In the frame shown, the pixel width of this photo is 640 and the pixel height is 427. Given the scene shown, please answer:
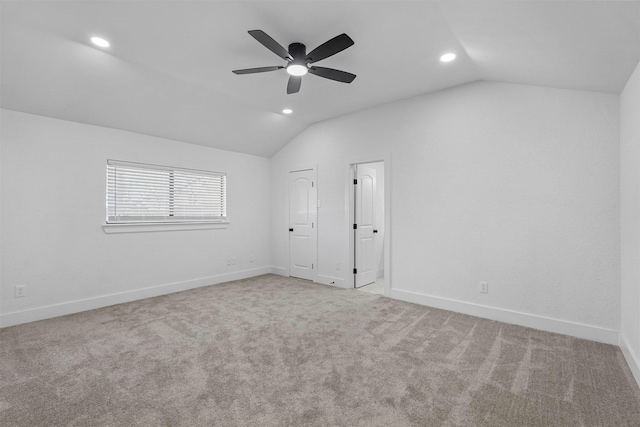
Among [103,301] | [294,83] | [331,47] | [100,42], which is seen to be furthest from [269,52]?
[103,301]

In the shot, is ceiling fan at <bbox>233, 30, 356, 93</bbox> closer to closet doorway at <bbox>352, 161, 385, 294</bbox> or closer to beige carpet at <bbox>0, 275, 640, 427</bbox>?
closet doorway at <bbox>352, 161, 385, 294</bbox>

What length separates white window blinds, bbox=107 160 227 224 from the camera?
4.14 m

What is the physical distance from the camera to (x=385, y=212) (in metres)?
4.34

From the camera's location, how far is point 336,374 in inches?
90.0

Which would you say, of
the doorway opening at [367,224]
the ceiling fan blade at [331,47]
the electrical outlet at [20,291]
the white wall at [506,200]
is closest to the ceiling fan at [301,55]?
the ceiling fan blade at [331,47]

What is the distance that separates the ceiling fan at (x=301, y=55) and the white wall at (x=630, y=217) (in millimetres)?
2278

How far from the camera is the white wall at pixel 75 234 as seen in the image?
3.32 m

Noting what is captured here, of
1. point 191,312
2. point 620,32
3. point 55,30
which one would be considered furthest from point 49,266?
point 620,32

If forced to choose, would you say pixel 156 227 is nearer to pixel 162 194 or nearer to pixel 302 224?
pixel 162 194

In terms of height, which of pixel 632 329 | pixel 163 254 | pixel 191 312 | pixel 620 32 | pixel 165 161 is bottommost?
pixel 191 312

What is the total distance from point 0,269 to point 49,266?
40 cm

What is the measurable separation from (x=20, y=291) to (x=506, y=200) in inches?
223

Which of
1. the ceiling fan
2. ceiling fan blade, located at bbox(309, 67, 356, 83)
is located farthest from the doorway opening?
the ceiling fan

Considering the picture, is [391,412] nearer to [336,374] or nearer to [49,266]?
[336,374]
